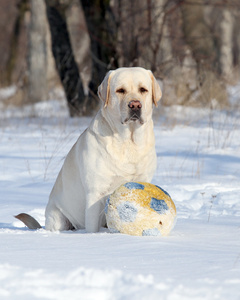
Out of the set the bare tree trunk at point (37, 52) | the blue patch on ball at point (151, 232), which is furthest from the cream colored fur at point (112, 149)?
the bare tree trunk at point (37, 52)

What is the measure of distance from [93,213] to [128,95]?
85 centimetres

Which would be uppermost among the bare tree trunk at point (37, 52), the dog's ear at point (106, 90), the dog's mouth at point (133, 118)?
the dog's ear at point (106, 90)

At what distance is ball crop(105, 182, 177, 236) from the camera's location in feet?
12.2

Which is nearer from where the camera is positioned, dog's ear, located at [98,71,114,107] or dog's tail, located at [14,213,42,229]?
dog's ear, located at [98,71,114,107]

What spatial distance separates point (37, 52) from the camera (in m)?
22.5

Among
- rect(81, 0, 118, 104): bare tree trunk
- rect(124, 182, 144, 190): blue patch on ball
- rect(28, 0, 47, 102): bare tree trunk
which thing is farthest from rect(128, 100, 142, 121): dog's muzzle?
rect(28, 0, 47, 102): bare tree trunk

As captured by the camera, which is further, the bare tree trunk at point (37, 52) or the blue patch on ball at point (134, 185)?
the bare tree trunk at point (37, 52)

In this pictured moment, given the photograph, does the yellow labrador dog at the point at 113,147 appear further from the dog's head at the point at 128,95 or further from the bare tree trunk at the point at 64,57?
the bare tree trunk at the point at 64,57

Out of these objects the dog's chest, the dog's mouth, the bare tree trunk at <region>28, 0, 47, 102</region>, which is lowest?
the bare tree trunk at <region>28, 0, 47, 102</region>

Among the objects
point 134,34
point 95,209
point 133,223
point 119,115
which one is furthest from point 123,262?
point 134,34

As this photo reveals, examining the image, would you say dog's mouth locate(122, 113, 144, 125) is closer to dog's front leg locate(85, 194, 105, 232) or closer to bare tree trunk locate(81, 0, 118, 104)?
dog's front leg locate(85, 194, 105, 232)

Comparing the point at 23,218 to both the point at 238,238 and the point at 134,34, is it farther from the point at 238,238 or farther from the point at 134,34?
the point at 134,34

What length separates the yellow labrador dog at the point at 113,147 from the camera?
3.98 metres

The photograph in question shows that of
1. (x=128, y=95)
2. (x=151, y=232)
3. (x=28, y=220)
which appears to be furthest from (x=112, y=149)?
(x=28, y=220)
